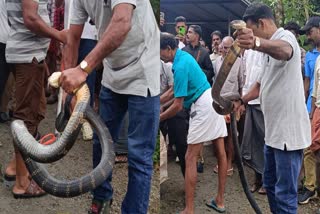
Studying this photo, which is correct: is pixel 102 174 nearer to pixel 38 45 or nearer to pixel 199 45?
pixel 38 45

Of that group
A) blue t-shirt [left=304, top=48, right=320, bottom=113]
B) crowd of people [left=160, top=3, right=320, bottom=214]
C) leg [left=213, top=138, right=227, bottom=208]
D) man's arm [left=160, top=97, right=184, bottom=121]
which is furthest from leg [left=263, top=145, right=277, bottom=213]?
blue t-shirt [left=304, top=48, right=320, bottom=113]

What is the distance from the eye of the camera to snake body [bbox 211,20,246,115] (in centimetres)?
293

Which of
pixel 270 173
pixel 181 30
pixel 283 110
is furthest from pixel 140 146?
pixel 181 30

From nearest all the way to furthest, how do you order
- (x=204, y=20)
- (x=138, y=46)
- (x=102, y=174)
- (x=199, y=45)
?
(x=102, y=174) < (x=138, y=46) < (x=199, y=45) < (x=204, y=20)

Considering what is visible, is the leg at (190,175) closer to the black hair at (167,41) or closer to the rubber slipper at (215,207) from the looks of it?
the rubber slipper at (215,207)

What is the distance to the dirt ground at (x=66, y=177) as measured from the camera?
11.0ft

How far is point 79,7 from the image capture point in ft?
8.96

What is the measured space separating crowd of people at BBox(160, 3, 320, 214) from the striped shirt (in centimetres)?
104

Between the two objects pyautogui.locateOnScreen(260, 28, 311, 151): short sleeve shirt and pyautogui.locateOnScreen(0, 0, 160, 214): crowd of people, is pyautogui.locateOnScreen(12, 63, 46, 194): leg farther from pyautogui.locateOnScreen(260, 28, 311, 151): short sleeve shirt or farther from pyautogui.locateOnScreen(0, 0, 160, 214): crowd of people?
pyautogui.locateOnScreen(260, 28, 311, 151): short sleeve shirt

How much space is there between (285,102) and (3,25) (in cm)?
221

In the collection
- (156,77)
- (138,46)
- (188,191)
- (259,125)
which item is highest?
(138,46)

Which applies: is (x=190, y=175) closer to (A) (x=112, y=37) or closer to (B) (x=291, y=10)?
(A) (x=112, y=37)

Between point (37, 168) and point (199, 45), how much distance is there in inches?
124

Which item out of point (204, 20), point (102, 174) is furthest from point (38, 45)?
point (204, 20)
